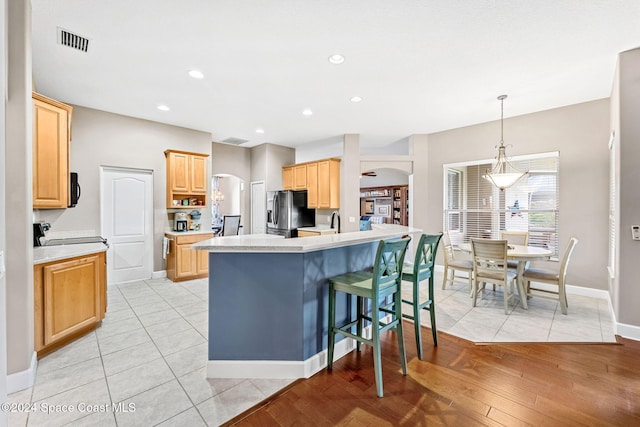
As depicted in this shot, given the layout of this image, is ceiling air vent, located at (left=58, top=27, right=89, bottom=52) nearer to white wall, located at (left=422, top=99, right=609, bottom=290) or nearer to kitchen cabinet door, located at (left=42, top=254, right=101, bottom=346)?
kitchen cabinet door, located at (left=42, top=254, right=101, bottom=346)

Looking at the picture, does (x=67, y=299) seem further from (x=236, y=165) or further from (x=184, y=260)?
(x=236, y=165)

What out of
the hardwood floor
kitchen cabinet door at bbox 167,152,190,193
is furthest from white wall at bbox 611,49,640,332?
kitchen cabinet door at bbox 167,152,190,193

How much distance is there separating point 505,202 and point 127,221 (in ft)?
21.7

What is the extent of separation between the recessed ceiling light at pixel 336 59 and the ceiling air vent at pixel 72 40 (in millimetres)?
2336

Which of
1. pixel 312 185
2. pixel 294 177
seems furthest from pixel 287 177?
pixel 312 185

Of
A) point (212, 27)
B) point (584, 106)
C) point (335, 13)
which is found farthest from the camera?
point (584, 106)

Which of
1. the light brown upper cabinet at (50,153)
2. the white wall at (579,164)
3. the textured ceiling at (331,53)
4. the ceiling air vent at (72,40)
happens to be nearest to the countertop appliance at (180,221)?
the textured ceiling at (331,53)

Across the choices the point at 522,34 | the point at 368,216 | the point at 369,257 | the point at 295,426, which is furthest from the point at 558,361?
the point at 368,216

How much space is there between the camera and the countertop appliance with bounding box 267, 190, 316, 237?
6.54m

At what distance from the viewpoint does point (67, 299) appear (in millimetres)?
2717

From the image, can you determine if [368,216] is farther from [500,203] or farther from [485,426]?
Answer: [485,426]

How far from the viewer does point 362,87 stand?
3.77 meters

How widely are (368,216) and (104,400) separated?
8.92 metres

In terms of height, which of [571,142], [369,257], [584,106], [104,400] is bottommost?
[104,400]
